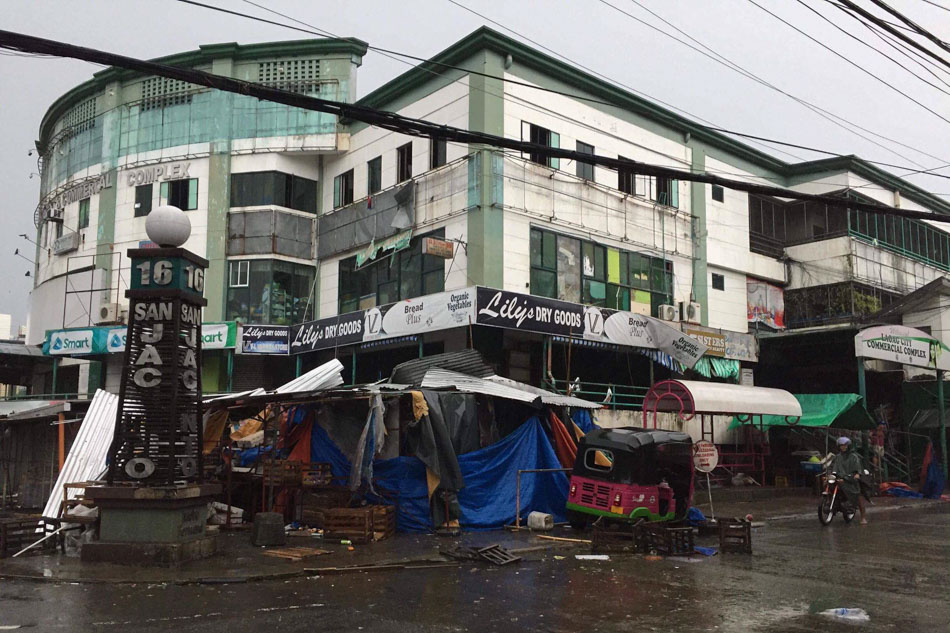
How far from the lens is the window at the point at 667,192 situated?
30.0 metres

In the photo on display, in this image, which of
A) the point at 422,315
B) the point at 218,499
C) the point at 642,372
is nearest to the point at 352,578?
the point at 218,499

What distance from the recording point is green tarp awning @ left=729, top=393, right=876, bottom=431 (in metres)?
26.7

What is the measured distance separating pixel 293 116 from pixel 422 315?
11.4 metres

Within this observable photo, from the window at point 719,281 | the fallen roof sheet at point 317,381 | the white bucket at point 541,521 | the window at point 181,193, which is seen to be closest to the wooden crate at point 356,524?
the fallen roof sheet at point 317,381

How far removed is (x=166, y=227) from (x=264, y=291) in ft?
54.4

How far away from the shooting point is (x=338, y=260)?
2997cm

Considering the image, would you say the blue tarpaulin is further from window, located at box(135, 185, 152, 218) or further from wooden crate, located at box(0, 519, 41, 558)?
window, located at box(135, 185, 152, 218)

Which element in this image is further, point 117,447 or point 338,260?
point 338,260

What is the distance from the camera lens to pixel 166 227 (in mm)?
13578

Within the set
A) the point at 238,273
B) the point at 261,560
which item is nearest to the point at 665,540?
the point at 261,560

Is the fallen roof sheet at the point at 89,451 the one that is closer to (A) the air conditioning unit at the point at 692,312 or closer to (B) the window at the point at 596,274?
(B) the window at the point at 596,274

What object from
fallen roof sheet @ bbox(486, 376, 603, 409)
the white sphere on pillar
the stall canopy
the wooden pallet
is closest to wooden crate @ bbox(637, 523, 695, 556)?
fallen roof sheet @ bbox(486, 376, 603, 409)

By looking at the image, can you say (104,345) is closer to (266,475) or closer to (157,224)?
(266,475)

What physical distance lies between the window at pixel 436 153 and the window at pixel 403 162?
1.32m
